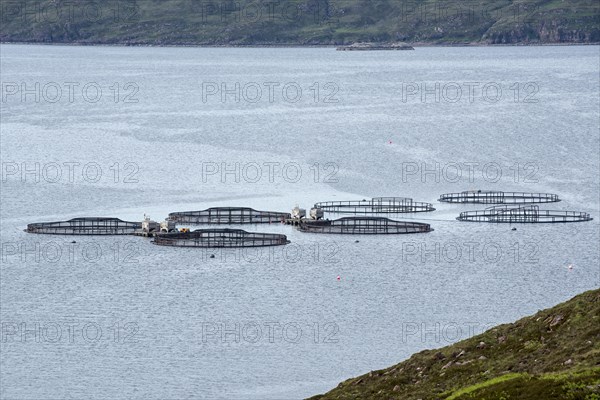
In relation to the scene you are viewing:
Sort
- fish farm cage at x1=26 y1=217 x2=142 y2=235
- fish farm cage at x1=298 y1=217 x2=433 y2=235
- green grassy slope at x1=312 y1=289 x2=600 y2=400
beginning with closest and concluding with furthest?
green grassy slope at x1=312 y1=289 x2=600 y2=400
fish farm cage at x1=298 y1=217 x2=433 y2=235
fish farm cage at x1=26 y1=217 x2=142 y2=235

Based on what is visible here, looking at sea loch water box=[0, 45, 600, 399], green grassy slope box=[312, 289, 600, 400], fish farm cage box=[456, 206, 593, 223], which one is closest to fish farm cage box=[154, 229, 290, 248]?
sea loch water box=[0, 45, 600, 399]

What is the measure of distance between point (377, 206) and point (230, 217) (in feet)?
61.4

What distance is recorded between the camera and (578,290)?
11094 cm

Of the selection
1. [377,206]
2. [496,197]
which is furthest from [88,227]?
[496,197]

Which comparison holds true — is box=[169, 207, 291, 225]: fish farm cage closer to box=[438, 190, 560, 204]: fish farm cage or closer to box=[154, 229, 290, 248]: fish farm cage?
box=[154, 229, 290, 248]: fish farm cage

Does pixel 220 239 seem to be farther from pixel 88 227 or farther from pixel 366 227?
pixel 88 227

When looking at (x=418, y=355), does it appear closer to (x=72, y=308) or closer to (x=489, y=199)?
(x=72, y=308)

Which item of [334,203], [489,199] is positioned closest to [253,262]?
[334,203]

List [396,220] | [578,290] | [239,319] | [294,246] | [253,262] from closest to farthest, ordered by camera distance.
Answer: [239,319] < [578,290] < [253,262] < [294,246] < [396,220]

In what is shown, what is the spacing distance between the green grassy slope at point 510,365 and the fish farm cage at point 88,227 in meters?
78.5

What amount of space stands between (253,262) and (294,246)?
9.73 m

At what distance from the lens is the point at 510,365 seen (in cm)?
5756

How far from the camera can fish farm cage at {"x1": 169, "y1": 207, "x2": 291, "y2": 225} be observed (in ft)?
482

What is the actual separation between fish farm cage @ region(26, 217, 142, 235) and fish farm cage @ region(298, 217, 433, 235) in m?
18.0
